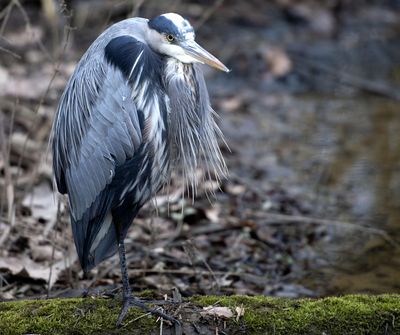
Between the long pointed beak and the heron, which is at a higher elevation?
the long pointed beak

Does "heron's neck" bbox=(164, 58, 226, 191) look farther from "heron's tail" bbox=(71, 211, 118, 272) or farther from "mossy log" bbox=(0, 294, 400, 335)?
"mossy log" bbox=(0, 294, 400, 335)

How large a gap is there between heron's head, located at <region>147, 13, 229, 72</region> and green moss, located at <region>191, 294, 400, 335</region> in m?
1.15

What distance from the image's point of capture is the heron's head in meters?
3.85

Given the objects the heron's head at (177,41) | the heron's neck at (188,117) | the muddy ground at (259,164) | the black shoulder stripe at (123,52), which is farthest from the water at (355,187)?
the black shoulder stripe at (123,52)

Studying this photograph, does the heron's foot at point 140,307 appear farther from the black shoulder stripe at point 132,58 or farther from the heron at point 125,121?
the black shoulder stripe at point 132,58

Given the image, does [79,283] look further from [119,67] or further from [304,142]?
[304,142]

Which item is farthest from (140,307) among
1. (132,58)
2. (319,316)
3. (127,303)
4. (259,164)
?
(259,164)

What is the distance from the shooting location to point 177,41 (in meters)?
3.88

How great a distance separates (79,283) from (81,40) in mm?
5811

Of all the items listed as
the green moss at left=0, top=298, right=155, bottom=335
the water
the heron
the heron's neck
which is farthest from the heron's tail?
the water

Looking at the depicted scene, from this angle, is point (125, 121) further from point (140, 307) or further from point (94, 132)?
point (140, 307)

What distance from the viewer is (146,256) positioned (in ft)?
16.6

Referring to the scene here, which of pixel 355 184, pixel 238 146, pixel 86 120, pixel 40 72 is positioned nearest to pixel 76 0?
pixel 40 72

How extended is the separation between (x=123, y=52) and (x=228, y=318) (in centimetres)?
135
